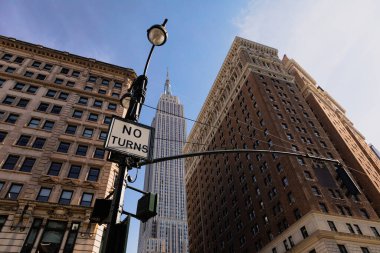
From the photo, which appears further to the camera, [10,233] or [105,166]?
[105,166]

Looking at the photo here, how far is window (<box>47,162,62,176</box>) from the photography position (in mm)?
29945

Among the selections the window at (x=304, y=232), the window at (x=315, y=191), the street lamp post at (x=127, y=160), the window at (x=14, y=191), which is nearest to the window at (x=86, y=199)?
the window at (x=14, y=191)

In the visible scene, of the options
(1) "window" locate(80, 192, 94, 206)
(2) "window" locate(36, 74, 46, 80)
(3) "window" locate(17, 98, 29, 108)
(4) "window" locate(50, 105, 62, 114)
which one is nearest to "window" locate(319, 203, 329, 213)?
(1) "window" locate(80, 192, 94, 206)

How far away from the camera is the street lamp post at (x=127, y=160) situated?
553 cm

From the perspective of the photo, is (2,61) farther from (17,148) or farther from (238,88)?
(238,88)

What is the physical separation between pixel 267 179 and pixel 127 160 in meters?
52.8

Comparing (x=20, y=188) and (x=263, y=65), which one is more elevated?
(x=263, y=65)

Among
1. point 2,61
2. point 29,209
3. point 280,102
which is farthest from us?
point 280,102

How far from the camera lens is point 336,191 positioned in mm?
48438

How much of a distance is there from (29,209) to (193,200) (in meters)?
80.4

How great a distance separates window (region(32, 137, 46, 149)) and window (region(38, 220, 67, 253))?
33.1 feet

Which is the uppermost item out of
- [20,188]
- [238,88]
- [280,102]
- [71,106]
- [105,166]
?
[238,88]

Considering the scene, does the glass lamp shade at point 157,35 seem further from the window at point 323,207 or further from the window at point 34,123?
the window at point 323,207

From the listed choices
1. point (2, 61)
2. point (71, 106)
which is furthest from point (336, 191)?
point (2, 61)
